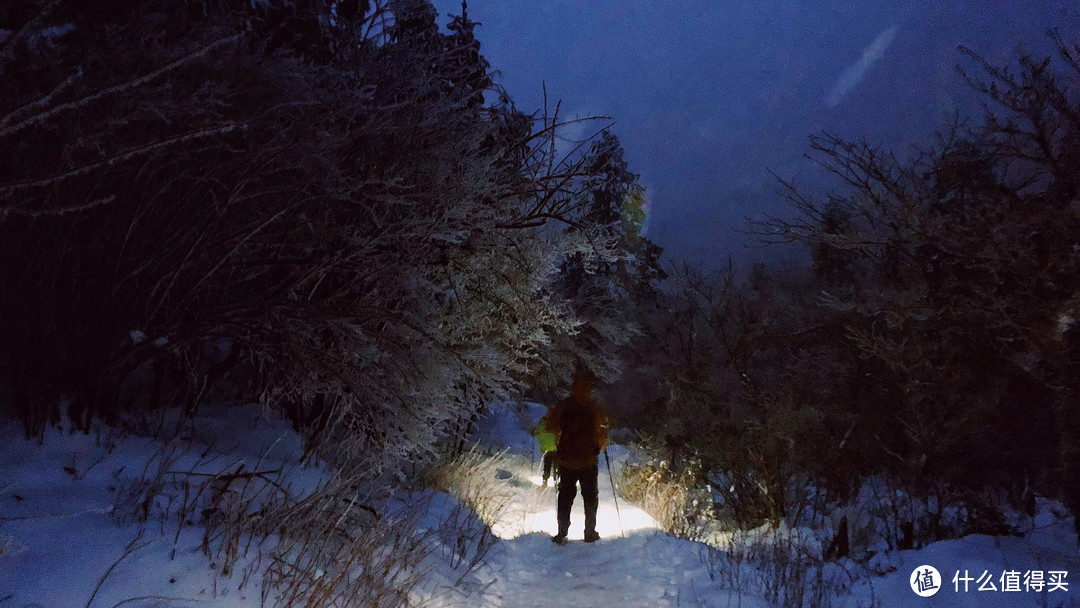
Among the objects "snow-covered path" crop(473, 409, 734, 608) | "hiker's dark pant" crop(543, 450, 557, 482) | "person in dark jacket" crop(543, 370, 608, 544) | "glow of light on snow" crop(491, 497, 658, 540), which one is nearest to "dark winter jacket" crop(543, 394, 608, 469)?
"person in dark jacket" crop(543, 370, 608, 544)

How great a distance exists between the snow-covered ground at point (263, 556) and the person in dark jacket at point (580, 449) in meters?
0.50

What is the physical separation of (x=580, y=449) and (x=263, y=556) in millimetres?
5214

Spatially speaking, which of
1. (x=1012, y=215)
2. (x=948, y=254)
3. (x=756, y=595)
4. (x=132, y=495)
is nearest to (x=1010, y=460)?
(x=948, y=254)

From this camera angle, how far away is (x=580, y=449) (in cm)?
819

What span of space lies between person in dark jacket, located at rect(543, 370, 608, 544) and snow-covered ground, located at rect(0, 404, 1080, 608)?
50 centimetres

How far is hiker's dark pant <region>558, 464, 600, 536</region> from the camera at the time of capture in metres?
7.94

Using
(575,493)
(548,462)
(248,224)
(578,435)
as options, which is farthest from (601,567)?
(548,462)

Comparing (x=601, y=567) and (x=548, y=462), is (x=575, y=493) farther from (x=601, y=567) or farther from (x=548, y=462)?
(x=548, y=462)

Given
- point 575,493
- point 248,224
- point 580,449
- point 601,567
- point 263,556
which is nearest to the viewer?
point 263,556

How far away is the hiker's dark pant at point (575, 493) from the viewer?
26.0 ft

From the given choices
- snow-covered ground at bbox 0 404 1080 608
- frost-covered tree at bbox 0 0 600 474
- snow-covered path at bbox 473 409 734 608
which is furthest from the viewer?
snow-covered path at bbox 473 409 734 608

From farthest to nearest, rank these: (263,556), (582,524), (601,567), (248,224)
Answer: (582,524), (601,567), (248,224), (263,556)

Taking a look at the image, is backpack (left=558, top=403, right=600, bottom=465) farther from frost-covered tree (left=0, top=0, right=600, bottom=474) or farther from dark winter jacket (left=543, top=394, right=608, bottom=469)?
frost-covered tree (left=0, top=0, right=600, bottom=474)

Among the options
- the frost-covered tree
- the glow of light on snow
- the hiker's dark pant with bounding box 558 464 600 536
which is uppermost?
the frost-covered tree
